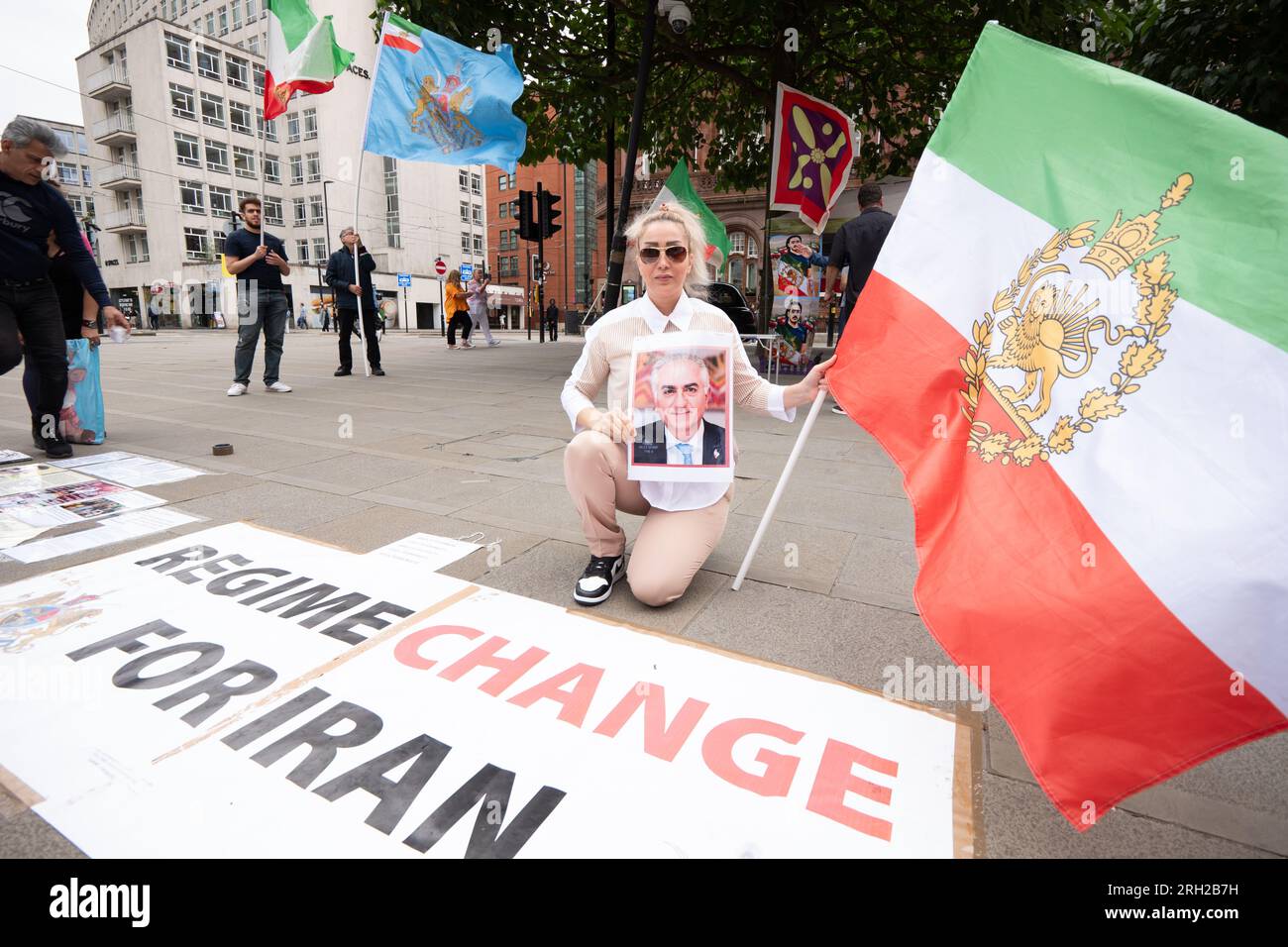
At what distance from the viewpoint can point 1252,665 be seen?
3.77 feet

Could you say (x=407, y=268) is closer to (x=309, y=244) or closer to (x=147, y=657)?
(x=309, y=244)

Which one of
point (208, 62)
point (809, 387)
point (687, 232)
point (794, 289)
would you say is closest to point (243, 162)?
point (208, 62)

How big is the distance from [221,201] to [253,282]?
45.1 m

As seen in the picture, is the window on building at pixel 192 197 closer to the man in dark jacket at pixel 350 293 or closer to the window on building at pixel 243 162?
the window on building at pixel 243 162

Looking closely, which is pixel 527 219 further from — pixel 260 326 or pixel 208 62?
pixel 208 62

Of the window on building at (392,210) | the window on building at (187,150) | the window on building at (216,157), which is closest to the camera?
the window on building at (187,150)

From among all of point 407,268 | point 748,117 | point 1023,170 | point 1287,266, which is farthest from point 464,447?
point 407,268

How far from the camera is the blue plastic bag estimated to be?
15.8 feet

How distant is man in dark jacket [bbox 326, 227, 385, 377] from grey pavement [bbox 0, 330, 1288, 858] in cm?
228

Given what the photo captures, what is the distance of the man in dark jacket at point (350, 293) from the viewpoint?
31.0 feet

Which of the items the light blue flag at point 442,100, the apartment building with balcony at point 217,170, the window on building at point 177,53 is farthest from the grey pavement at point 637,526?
the window on building at point 177,53

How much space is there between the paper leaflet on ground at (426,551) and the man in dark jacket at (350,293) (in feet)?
23.5

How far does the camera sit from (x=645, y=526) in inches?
108

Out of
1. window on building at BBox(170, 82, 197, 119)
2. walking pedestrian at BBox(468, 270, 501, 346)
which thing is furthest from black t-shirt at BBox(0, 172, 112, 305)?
window on building at BBox(170, 82, 197, 119)
